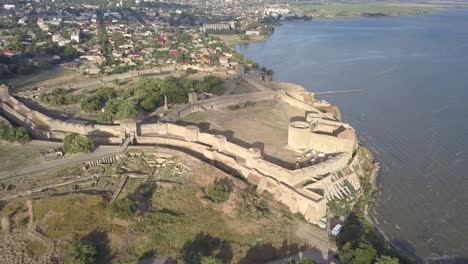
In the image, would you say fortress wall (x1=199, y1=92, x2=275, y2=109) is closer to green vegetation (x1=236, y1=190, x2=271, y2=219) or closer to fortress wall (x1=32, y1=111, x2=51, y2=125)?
fortress wall (x1=32, y1=111, x2=51, y2=125)

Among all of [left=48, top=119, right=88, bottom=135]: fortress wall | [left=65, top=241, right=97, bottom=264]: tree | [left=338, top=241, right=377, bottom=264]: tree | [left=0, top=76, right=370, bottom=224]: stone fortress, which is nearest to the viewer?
[left=65, top=241, right=97, bottom=264]: tree

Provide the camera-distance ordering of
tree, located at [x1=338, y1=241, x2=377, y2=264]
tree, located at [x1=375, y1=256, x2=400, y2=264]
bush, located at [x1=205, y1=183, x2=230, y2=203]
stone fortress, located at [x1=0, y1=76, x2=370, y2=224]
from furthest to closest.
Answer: stone fortress, located at [x1=0, y1=76, x2=370, y2=224] → bush, located at [x1=205, y1=183, x2=230, y2=203] → tree, located at [x1=338, y1=241, x2=377, y2=264] → tree, located at [x1=375, y1=256, x2=400, y2=264]

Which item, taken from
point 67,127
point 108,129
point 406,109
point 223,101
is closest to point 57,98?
point 67,127

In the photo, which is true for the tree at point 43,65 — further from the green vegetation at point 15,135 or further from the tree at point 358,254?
the tree at point 358,254

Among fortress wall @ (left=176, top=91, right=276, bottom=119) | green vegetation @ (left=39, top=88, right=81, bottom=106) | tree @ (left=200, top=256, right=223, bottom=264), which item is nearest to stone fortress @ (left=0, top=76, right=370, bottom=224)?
fortress wall @ (left=176, top=91, right=276, bottom=119)

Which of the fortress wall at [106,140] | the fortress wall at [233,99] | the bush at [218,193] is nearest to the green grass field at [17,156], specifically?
the fortress wall at [106,140]

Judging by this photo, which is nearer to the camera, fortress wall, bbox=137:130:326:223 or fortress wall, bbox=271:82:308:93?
fortress wall, bbox=137:130:326:223
